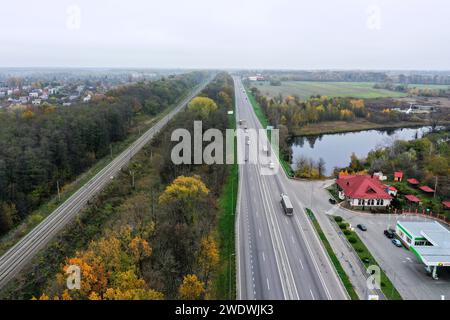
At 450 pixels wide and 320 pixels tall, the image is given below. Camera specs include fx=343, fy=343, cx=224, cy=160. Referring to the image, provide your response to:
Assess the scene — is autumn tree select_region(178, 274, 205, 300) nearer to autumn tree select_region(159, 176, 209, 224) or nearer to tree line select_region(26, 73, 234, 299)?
tree line select_region(26, 73, 234, 299)

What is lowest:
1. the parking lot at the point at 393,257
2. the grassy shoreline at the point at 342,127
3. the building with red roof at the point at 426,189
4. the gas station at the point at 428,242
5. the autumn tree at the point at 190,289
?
the parking lot at the point at 393,257

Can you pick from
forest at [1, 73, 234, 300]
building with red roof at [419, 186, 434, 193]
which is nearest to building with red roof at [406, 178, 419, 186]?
building with red roof at [419, 186, 434, 193]

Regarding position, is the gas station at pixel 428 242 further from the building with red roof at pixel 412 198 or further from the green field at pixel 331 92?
the green field at pixel 331 92

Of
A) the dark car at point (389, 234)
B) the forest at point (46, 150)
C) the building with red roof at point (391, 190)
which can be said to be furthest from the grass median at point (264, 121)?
the forest at point (46, 150)

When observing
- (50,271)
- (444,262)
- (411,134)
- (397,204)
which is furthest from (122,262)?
(411,134)

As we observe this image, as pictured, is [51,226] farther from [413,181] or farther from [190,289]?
[413,181]

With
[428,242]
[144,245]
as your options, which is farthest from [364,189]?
[144,245]

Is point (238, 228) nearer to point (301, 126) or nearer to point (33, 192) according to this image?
point (33, 192)
